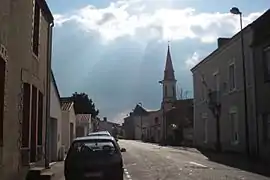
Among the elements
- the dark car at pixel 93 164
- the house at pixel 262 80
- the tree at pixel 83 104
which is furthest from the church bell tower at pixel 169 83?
the dark car at pixel 93 164

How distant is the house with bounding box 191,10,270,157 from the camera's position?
31250 millimetres

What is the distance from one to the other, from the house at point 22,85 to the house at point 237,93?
49.5 ft

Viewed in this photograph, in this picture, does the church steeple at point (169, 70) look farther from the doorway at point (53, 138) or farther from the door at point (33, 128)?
the door at point (33, 128)

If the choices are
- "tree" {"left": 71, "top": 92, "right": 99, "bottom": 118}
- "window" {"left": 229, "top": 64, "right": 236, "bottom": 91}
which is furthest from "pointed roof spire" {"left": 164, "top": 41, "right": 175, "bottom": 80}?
"window" {"left": 229, "top": 64, "right": 236, "bottom": 91}

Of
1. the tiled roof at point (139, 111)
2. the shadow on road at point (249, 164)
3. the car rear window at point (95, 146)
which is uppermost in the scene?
the tiled roof at point (139, 111)

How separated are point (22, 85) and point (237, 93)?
80.1 feet

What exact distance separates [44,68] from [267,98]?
14933 mm

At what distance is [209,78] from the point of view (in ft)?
153

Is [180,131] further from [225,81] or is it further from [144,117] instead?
[144,117]

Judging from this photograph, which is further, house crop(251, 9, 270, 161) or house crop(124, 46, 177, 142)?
house crop(124, 46, 177, 142)

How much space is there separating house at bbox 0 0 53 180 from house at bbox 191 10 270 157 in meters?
15.1

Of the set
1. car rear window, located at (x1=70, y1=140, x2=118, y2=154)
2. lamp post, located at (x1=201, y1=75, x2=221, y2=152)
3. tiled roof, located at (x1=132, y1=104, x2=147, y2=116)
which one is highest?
tiled roof, located at (x1=132, y1=104, x2=147, y2=116)

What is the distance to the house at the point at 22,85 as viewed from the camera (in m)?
12.9

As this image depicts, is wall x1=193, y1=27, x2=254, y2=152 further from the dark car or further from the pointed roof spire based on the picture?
the pointed roof spire
